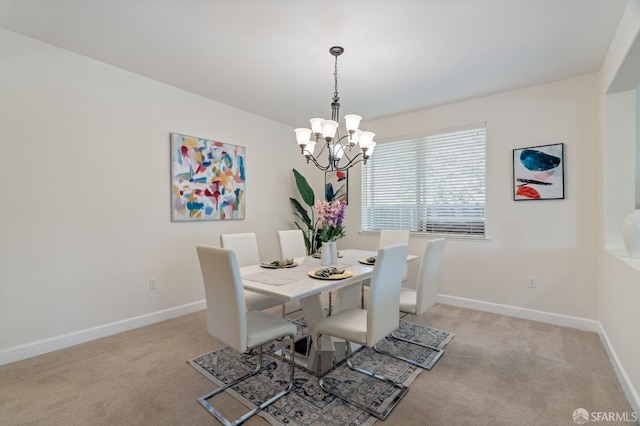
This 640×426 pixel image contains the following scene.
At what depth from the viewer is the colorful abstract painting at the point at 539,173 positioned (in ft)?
10.2

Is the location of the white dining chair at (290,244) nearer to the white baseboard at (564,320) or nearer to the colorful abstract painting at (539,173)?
the white baseboard at (564,320)

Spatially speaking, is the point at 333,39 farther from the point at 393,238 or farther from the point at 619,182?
the point at 619,182

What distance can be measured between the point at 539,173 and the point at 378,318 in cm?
269

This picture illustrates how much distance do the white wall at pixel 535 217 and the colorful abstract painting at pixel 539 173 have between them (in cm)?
6

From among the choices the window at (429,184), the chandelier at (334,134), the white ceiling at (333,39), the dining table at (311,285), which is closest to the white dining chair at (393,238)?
the dining table at (311,285)

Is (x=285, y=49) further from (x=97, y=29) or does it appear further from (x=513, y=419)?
(x=513, y=419)

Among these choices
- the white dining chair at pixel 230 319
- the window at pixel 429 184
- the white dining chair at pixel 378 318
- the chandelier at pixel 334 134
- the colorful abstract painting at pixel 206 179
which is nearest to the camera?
the white dining chair at pixel 230 319

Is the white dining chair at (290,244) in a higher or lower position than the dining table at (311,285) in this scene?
higher

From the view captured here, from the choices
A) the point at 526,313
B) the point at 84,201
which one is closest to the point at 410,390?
the point at 526,313

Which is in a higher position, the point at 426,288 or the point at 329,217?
the point at 329,217

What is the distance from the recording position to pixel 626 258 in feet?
7.04

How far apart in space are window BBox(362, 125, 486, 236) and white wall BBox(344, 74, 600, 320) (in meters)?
0.15

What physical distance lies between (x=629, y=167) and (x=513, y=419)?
2.35m

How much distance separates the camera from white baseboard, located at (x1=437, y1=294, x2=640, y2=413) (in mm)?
1860
